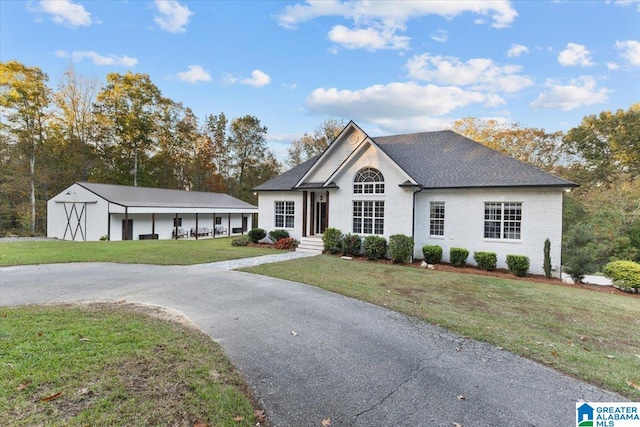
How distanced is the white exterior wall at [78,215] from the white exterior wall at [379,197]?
721 inches

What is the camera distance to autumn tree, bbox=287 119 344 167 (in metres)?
37.3

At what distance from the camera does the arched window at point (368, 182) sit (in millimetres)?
15203

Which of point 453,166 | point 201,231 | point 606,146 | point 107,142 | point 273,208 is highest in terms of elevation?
point 107,142

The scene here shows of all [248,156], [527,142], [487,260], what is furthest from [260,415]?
[248,156]

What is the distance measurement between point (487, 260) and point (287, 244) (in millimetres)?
10126

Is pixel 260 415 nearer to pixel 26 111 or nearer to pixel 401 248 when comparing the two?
pixel 401 248

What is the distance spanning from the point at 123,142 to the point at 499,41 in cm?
3608

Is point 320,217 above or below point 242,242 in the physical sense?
above

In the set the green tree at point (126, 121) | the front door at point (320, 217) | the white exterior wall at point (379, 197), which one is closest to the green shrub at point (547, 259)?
the white exterior wall at point (379, 197)

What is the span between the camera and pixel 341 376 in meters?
3.80

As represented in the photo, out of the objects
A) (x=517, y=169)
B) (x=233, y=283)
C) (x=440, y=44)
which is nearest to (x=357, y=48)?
(x=440, y=44)

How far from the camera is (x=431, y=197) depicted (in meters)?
14.6

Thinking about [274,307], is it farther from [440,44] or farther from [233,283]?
[440,44]

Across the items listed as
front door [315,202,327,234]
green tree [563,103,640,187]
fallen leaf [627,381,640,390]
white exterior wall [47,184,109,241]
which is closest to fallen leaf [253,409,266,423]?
fallen leaf [627,381,640,390]
